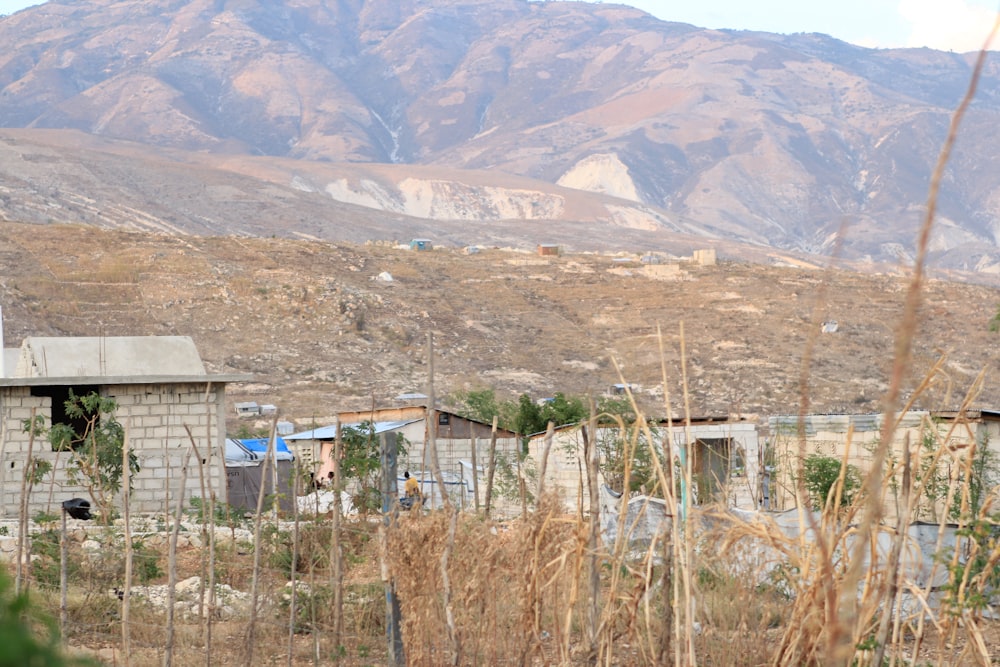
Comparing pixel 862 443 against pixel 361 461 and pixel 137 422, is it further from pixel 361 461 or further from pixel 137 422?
pixel 137 422

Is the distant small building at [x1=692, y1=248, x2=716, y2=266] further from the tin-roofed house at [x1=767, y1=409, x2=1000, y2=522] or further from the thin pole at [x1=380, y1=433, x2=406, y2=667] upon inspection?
the thin pole at [x1=380, y1=433, x2=406, y2=667]

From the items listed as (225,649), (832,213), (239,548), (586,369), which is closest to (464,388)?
(586,369)

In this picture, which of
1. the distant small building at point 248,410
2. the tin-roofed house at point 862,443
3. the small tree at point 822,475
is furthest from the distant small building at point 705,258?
the small tree at point 822,475

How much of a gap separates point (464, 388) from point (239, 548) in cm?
2313

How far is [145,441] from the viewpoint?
16938mm

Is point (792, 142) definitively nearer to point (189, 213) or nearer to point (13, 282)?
point (189, 213)

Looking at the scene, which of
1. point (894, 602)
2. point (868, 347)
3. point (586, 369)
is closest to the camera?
point (894, 602)

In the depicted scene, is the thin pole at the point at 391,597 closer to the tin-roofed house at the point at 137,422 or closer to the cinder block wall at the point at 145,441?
the tin-roofed house at the point at 137,422

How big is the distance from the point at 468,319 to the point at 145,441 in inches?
1151

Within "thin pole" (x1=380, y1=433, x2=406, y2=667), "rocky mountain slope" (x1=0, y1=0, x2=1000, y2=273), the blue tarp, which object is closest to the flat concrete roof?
the blue tarp

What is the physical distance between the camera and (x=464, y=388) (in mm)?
36531

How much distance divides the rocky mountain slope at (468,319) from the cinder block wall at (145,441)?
43.6 feet

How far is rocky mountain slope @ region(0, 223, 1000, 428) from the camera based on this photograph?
3741 centimetres

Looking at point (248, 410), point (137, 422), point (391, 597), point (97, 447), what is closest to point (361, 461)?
point (97, 447)
